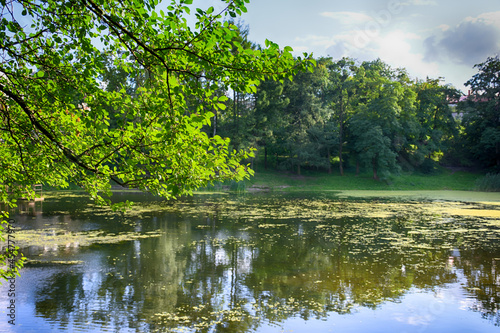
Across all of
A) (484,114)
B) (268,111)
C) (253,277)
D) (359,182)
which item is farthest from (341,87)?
(253,277)

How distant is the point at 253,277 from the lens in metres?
8.64

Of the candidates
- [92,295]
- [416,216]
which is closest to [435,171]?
[416,216]

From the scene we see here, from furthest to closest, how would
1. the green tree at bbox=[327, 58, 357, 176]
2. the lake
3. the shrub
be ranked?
the green tree at bbox=[327, 58, 357, 176] < the shrub < the lake

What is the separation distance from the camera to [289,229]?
14.9 meters

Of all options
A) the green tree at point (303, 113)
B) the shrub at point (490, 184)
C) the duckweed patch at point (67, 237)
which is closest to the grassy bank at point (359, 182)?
the shrub at point (490, 184)

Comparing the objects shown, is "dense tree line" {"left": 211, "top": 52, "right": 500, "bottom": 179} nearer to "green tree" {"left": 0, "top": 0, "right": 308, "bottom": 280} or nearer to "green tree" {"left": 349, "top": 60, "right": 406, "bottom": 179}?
"green tree" {"left": 349, "top": 60, "right": 406, "bottom": 179}

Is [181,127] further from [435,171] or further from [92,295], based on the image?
[435,171]

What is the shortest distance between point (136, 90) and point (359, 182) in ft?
131

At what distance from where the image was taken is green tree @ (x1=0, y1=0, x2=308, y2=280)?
3998 millimetres

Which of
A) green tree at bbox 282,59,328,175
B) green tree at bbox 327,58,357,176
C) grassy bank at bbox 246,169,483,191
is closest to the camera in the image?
grassy bank at bbox 246,169,483,191

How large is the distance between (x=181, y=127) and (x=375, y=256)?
8.25 meters

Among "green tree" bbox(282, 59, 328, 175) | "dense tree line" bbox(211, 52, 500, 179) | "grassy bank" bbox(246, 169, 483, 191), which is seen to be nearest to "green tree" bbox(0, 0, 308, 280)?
"grassy bank" bbox(246, 169, 483, 191)

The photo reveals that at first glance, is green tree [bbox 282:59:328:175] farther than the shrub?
Yes

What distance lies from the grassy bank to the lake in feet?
76.7
